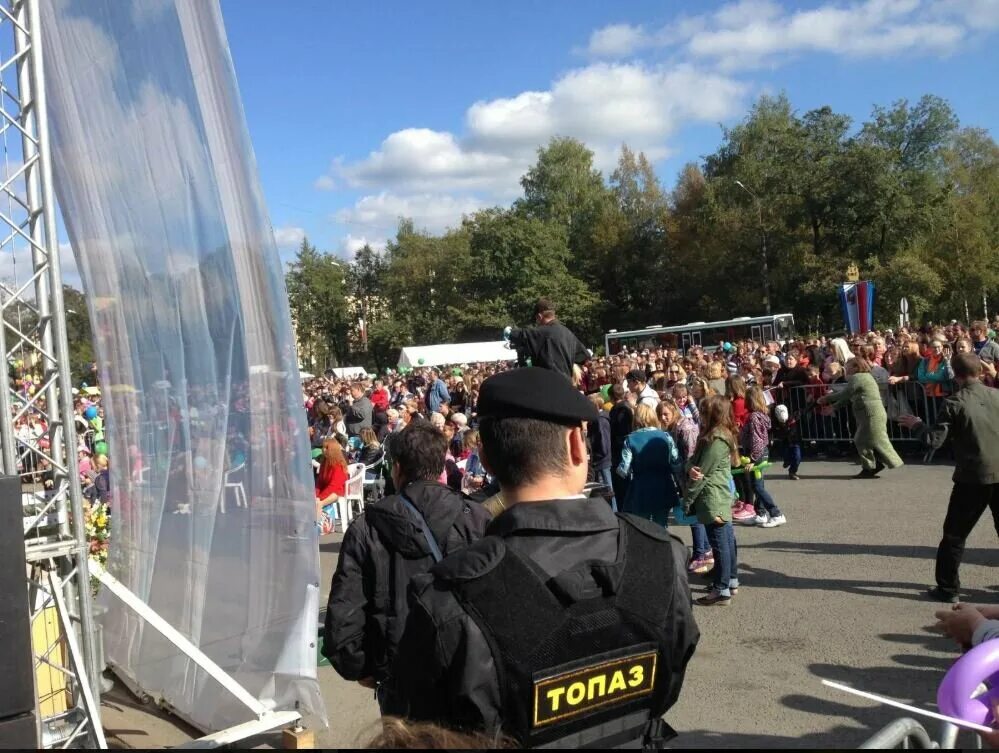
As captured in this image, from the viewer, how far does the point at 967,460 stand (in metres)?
5.76

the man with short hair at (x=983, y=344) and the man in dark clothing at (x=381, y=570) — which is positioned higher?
the man with short hair at (x=983, y=344)

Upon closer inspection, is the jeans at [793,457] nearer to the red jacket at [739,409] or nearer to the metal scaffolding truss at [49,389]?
the red jacket at [739,409]

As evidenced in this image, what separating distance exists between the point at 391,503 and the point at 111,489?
3.42 m

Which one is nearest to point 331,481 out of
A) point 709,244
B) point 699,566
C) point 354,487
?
point 354,487

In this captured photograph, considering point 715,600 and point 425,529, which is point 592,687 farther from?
point 715,600

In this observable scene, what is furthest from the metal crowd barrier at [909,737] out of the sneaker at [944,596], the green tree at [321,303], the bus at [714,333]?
the green tree at [321,303]

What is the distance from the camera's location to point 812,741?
4.26m

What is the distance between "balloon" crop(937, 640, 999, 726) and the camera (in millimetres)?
2342

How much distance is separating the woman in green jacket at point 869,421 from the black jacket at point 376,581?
877 cm

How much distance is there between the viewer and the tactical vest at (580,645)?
1561 mm

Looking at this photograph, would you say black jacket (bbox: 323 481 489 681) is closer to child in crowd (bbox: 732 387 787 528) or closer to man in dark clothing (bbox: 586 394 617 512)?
man in dark clothing (bbox: 586 394 617 512)

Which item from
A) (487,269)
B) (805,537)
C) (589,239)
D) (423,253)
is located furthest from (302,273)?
(805,537)

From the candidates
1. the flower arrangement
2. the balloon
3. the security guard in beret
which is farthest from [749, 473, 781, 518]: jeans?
the security guard in beret

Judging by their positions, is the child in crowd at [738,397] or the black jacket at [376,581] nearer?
the black jacket at [376,581]
